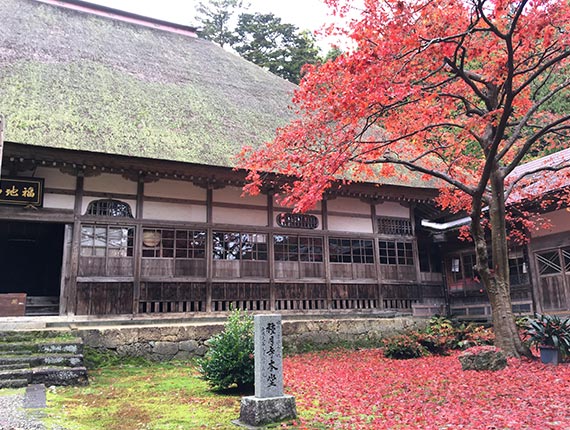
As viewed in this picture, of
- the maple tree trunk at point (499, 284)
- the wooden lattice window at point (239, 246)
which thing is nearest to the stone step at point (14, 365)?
the wooden lattice window at point (239, 246)

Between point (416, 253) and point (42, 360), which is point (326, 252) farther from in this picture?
point (42, 360)

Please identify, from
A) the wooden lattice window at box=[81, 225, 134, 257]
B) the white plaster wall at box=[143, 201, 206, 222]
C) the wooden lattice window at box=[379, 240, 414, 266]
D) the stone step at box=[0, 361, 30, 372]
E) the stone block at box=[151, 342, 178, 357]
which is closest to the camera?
the stone step at box=[0, 361, 30, 372]

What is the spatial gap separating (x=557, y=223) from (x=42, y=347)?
41.9 ft

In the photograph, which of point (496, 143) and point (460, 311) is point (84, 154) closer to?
point (496, 143)

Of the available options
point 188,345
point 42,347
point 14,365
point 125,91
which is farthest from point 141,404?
point 125,91

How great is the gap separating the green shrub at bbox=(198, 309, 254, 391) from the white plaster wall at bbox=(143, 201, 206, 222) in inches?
211

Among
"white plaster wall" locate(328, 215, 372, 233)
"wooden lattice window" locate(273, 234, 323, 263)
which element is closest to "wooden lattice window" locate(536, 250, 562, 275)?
"white plaster wall" locate(328, 215, 372, 233)

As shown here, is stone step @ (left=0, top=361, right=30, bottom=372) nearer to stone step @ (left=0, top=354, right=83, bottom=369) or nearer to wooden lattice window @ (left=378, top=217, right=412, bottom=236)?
stone step @ (left=0, top=354, right=83, bottom=369)

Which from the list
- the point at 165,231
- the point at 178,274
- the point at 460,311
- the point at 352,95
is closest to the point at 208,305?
the point at 178,274

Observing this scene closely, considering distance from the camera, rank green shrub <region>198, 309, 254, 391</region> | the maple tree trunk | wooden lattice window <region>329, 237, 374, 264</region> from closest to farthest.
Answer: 1. green shrub <region>198, 309, 254, 391</region>
2. the maple tree trunk
3. wooden lattice window <region>329, 237, 374, 264</region>

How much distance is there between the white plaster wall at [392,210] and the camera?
50.0 feet

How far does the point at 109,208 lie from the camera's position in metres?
11.7

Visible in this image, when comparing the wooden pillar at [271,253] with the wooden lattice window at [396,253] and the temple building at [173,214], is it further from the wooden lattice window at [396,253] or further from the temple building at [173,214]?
the wooden lattice window at [396,253]

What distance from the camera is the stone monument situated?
552cm
